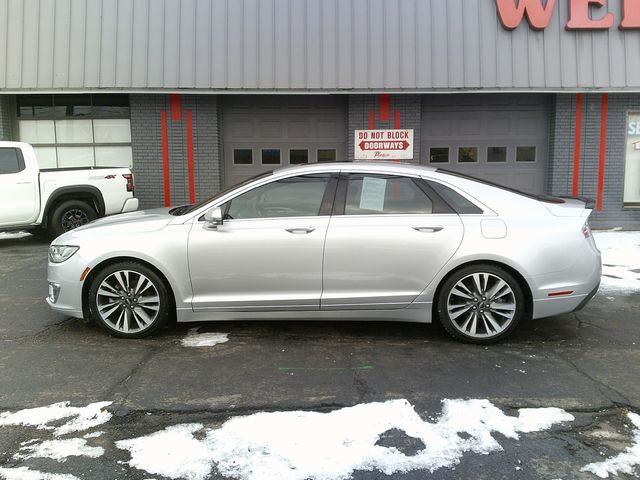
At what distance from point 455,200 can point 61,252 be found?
11.4 feet

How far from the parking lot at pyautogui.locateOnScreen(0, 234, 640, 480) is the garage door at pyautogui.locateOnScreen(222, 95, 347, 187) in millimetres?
6671

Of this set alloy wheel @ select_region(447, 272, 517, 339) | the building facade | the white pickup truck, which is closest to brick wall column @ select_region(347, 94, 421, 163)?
the building facade

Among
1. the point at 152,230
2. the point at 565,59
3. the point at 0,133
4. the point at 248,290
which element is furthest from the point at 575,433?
the point at 0,133

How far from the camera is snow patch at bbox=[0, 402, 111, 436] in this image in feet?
10.8

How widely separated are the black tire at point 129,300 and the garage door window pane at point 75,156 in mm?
8053

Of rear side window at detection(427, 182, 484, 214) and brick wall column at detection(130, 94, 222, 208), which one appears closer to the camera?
rear side window at detection(427, 182, 484, 214)

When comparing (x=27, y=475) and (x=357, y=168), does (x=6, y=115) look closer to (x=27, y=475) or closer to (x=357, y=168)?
(x=357, y=168)

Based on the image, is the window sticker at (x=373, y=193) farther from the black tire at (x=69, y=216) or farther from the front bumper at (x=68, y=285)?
the black tire at (x=69, y=216)

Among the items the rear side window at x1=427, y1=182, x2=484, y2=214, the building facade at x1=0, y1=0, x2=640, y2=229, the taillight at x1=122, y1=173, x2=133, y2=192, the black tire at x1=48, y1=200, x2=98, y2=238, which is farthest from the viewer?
the building facade at x1=0, y1=0, x2=640, y2=229

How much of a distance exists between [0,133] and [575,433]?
12110 mm

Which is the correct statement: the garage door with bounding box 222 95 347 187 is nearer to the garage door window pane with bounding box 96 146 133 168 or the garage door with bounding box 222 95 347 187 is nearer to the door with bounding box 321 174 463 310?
the garage door window pane with bounding box 96 146 133 168

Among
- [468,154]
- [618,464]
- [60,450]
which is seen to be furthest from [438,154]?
[60,450]

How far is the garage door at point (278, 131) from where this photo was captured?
11.7 m

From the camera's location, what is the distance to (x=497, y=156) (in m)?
11.8
